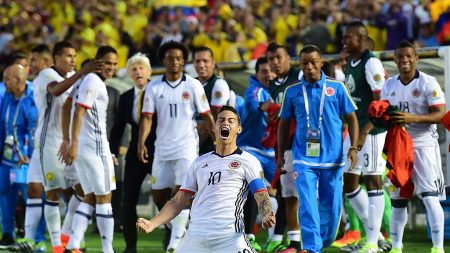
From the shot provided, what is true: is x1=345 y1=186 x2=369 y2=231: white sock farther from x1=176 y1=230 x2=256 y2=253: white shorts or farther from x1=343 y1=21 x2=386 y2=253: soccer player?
x1=176 y1=230 x2=256 y2=253: white shorts

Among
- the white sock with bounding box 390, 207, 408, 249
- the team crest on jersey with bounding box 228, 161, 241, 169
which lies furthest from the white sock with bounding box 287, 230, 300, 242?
the team crest on jersey with bounding box 228, 161, 241, 169

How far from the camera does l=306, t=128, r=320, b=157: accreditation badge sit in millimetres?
11281

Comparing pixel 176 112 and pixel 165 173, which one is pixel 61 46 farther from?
pixel 165 173

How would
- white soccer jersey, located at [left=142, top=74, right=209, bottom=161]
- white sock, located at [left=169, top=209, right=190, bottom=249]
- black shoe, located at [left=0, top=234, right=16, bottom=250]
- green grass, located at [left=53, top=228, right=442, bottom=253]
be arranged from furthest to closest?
black shoe, located at [left=0, top=234, right=16, bottom=250]
green grass, located at [left=53, top=228, right=442, bottom=253]
white soccer jersey, located at [left=142, top=74, right=209, bottom=161]
white sock, located at [left=169, top=209, right=190, bottom=249]

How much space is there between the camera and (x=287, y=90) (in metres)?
11.5

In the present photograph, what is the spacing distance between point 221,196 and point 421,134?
376cm

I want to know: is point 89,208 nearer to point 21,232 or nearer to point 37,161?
point 37,161

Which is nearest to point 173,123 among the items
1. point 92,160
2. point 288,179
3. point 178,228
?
point 92,160

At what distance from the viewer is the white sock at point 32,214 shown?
13.2 m

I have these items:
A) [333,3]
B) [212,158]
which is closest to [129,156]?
[212,158]

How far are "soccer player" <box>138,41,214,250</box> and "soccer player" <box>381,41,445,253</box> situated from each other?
2130 mm

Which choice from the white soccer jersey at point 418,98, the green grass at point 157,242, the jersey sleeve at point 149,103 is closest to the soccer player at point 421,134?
the white soccer jersey at point 418,98

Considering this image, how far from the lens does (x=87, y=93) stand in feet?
38.4

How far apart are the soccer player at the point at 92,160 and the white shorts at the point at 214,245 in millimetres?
3321
